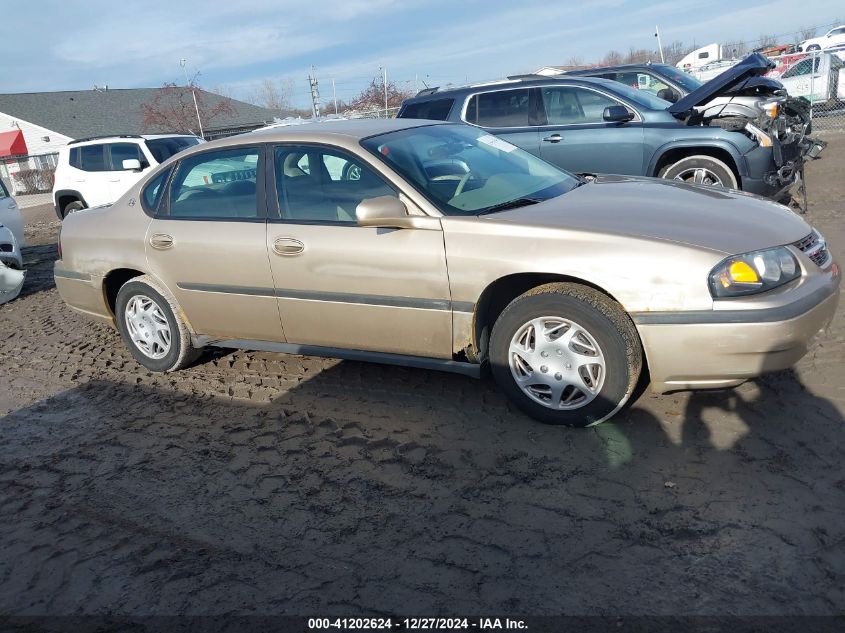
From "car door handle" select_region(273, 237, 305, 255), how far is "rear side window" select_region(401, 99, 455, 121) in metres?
5.11

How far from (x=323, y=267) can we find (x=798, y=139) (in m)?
6.60

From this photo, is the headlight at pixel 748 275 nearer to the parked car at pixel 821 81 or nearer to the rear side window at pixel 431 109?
the rear side window at pixel 431 109

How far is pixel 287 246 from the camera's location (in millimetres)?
4270

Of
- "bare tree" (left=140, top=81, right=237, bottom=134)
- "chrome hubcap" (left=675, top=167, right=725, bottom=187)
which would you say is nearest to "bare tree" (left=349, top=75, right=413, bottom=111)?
"bare tree" (left=140, top=81, right=237, bottom=134)

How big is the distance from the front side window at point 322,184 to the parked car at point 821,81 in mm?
18189

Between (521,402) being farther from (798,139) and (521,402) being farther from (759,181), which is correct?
(798,139)

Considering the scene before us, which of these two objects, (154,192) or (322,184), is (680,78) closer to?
(322,184)

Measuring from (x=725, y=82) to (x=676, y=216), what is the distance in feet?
15.8

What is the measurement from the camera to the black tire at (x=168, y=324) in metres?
5.02

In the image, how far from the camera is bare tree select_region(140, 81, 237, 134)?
41.1m

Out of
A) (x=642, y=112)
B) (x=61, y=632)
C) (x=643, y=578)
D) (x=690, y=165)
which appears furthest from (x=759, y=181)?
(x=61, y=632)

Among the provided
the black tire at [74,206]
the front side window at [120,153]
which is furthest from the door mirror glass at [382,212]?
the black tire at [74,206]

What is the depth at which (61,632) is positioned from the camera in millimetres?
Result: 2693

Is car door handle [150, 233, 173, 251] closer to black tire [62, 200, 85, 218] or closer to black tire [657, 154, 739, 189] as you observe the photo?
black tire [657, 154, 739, 189]
